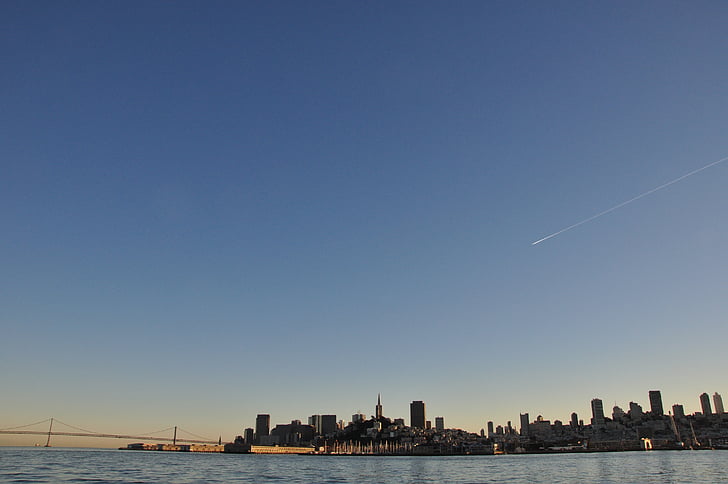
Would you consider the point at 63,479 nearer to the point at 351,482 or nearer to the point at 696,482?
the point at 351,482

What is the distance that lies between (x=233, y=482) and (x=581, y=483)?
47.2m

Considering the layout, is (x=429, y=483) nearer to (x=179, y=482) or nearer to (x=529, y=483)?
(x=529, y=483)

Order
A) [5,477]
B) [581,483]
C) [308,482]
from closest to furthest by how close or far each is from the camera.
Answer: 1. [5,477]
2. [581,483]
3. [308,482]

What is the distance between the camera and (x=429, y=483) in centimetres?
7431

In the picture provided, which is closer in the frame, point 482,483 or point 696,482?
point 696,482

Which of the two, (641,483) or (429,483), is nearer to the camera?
(641,483)

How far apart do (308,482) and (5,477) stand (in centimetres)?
3859

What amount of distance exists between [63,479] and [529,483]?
61.2m

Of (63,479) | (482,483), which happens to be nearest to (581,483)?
(482,483)

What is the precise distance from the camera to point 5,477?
65562 mm

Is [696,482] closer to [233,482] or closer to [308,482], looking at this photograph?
[308,482]

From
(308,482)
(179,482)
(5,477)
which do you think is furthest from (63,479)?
(308,482)

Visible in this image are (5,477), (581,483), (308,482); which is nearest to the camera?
(5,477)

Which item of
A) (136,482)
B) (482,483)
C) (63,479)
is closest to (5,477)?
(63,479)
